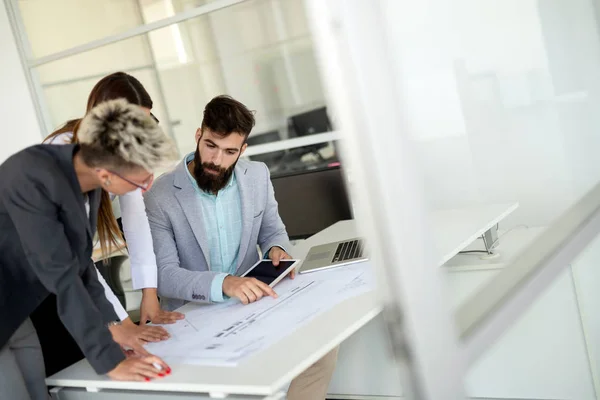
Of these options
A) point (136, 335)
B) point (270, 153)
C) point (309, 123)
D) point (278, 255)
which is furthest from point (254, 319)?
point (270, 153)

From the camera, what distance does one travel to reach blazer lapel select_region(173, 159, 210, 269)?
7.78 feet

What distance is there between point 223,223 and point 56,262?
37.3 inches

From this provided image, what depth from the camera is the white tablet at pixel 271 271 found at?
2.16m

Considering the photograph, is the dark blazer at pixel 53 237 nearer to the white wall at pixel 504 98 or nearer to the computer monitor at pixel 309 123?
the white wall at pixel 504 98

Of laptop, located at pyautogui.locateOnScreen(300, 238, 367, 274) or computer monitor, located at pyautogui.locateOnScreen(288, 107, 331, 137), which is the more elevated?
computer monitor, located at pyautogui.locateOnScreen(288, 107, 331, 137)

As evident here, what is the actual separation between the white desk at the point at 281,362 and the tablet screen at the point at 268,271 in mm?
380

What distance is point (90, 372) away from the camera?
1.77 metres

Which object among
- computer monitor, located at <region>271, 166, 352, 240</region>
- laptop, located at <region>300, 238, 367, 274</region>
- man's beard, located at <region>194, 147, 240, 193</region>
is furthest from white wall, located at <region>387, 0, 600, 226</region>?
computer monitor, located at <region>271, 166, 352, 240</region>

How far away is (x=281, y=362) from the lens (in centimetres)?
152

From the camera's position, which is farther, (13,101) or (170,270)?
(13,101)

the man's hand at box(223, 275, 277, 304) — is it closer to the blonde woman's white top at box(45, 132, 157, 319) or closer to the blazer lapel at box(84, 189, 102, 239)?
the blonde woman's white top at box(45, 132, 157, 319)

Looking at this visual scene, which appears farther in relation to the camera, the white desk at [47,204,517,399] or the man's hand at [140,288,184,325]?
the man's hand at [140,288,184,325]

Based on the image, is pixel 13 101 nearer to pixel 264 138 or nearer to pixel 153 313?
pixel 264 138

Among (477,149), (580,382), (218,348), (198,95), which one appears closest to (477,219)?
(477,149)
